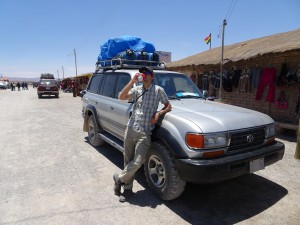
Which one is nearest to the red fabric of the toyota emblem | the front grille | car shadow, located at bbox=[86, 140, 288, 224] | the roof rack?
the roof rack

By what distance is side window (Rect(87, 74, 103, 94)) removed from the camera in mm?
6160

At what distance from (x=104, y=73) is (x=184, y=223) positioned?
390 cm

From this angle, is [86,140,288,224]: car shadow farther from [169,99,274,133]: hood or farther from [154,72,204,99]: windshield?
[154,72,204,99]: windshield

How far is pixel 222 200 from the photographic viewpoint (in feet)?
12.2

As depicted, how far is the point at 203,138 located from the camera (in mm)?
3062

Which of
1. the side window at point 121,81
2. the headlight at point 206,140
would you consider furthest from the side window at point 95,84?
the headlight at point 206,140

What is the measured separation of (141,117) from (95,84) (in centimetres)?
321

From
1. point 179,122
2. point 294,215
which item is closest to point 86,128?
point 179,122

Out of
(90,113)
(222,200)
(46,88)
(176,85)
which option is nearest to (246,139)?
(222,200)

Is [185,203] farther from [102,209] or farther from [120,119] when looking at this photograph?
[120,119]

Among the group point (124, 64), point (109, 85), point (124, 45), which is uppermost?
point (124, 45)

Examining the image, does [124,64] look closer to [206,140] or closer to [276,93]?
[206,140]

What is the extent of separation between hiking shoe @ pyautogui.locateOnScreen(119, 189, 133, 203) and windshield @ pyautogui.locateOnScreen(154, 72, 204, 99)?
1.72 m

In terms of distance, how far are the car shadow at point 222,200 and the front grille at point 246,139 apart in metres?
0.85
